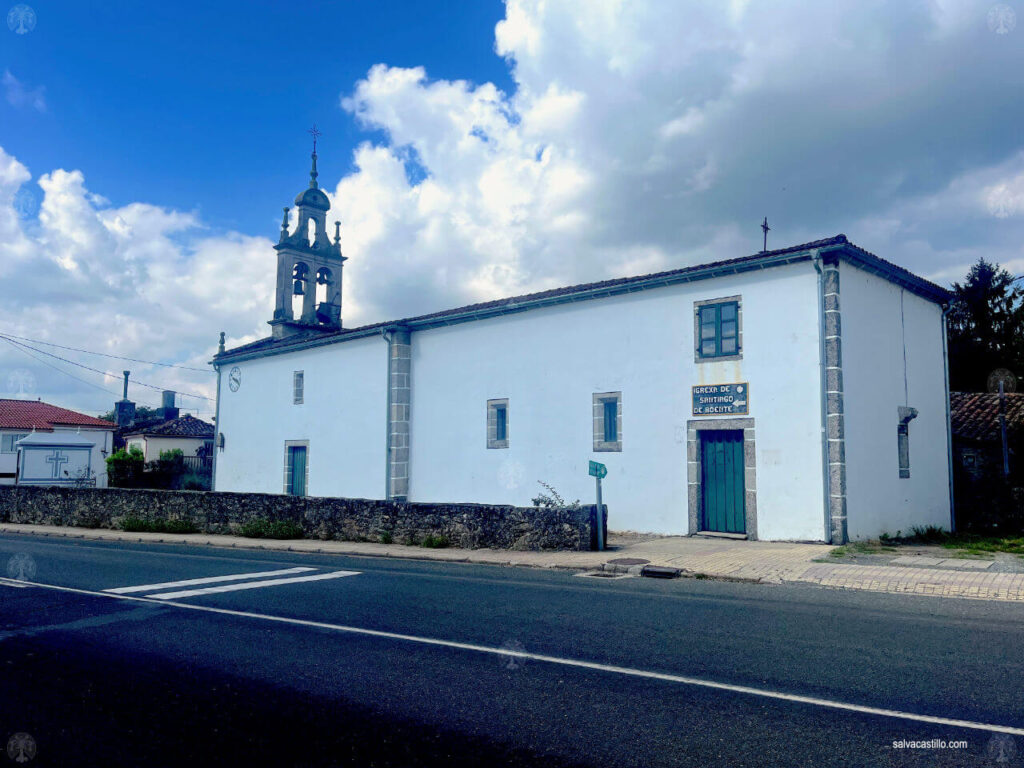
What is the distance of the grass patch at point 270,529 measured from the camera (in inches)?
639

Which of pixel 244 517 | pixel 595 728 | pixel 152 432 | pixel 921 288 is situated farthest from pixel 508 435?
pixel 152 432

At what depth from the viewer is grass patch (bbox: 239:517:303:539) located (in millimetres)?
16219

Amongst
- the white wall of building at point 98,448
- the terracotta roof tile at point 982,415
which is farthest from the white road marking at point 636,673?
the white wall of building at point 98,448

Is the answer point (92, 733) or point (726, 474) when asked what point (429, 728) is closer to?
point (92, 733)

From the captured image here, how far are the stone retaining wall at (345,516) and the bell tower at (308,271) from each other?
1043 centimetres

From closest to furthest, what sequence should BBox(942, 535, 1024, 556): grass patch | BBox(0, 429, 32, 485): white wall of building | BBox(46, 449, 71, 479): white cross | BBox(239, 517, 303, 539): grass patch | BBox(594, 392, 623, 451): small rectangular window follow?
BBox(942, 535, 1024, 556): grass patch, BBox(239, 517, 303, 539): grass patch, BBox(594, 392, 623, 451): small rectangular window, BBox(46, 449, 71, 479): white cross, BBox(0, 429, 32, 485): white wall of building

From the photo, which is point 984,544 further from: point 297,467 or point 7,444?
point 7,444

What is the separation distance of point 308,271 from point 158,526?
1381 centimetres

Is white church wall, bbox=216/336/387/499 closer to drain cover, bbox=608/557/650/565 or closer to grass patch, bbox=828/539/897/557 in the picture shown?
drain cover, bbox=608/557/650/565

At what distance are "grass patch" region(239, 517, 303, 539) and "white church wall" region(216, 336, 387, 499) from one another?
17.4 ft

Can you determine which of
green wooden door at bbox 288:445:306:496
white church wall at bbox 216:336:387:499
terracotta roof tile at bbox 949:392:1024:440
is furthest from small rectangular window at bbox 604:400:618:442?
green wooden door at bbox 288:445:306:496

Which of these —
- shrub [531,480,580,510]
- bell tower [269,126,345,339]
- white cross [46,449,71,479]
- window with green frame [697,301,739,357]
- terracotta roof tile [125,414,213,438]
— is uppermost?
bell tower [269,126,345,339]

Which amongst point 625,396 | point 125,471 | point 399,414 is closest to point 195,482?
point 125,471

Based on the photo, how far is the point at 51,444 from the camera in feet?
93.5
